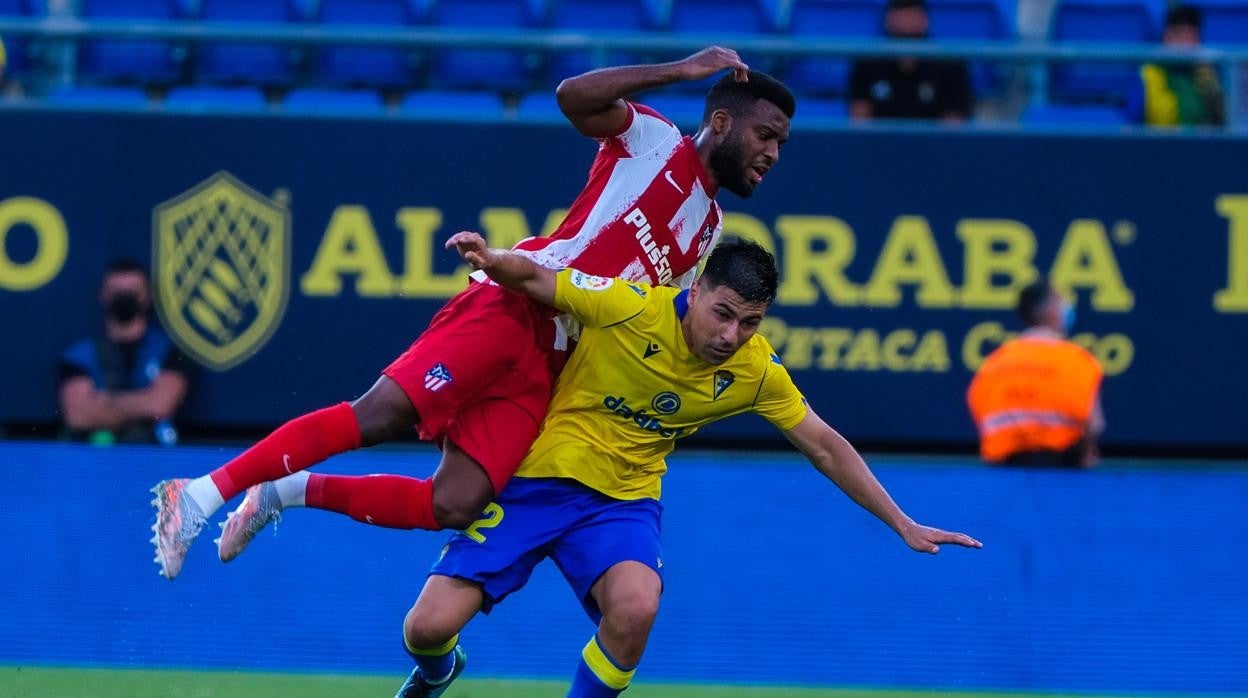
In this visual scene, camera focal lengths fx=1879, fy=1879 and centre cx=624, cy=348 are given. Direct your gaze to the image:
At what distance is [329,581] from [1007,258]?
171 inches

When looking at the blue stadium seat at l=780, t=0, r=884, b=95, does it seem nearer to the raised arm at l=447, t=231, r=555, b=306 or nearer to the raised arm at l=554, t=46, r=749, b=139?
the raised arm at l=554, t=46, r=749, b=139

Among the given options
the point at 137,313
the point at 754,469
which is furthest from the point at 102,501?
the point at 754,469

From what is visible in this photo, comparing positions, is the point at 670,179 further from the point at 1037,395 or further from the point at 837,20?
the point at 837,20

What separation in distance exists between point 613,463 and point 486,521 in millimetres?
467

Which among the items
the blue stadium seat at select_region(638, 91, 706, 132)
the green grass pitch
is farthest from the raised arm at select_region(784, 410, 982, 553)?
the blue stadium seat at select_region(638, 91, 706, 132)

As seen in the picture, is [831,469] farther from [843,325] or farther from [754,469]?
[843,325]

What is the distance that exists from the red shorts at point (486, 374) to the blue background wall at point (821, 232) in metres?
4.28

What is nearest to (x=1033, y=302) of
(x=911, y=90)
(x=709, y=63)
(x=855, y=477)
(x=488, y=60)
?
(x=911, y=90)

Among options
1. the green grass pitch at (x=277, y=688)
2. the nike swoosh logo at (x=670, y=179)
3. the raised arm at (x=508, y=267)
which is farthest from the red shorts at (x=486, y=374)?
the green grass pitch at (x=277, y=688)

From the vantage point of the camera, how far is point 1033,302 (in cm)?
1002

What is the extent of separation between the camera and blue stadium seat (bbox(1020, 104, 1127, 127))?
447 inches

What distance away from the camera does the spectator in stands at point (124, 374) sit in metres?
10.2

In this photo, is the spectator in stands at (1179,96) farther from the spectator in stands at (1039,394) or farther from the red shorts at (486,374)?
the red shorts at (486,374)

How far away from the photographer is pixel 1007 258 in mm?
10688
